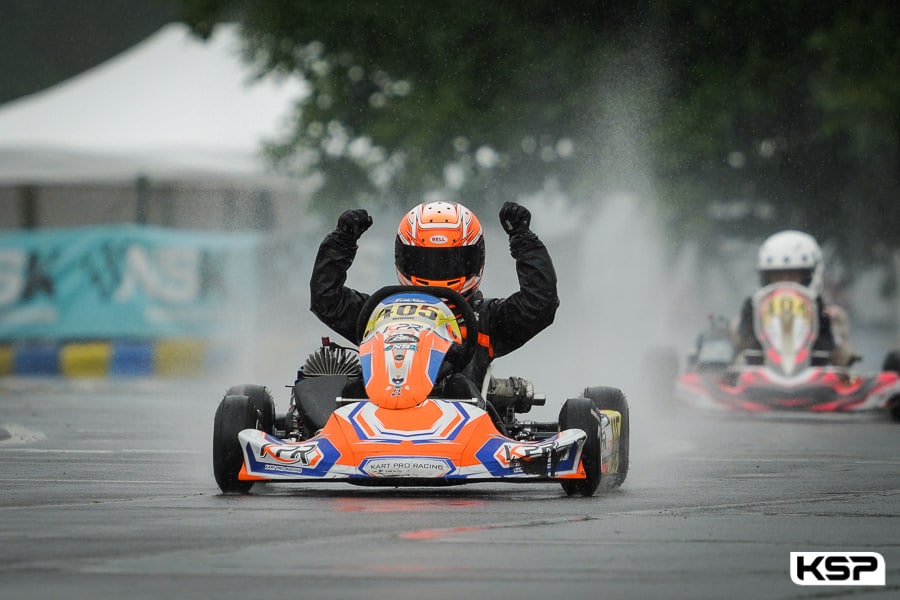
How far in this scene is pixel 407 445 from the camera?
934cm

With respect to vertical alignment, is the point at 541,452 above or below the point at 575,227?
below

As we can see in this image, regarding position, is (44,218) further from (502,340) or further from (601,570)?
(601,570)

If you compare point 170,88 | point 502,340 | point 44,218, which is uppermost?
point 170,88

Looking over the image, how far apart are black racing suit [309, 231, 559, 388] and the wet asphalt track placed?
2.40 feet

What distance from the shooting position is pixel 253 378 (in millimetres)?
24188

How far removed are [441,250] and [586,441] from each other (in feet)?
5.12

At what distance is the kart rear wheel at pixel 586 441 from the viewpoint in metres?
9.59

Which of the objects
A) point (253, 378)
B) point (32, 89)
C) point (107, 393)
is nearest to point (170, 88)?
point (32, 89)

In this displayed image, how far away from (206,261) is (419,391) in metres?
17.1

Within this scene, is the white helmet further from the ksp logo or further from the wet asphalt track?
the ksp logo

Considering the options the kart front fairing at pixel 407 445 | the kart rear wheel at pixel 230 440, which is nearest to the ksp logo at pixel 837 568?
the kart front fairing at pixel 407 445

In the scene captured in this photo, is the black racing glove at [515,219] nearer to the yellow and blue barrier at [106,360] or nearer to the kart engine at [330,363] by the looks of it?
the kart engine at [330,363]

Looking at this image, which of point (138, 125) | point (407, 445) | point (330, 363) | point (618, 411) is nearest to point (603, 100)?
point (138, 125)

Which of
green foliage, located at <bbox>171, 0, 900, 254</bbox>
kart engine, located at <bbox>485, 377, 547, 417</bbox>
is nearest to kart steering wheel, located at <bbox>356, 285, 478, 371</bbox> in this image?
kart engine, located at <bbox>485, 377, 547, 417</bbox>
